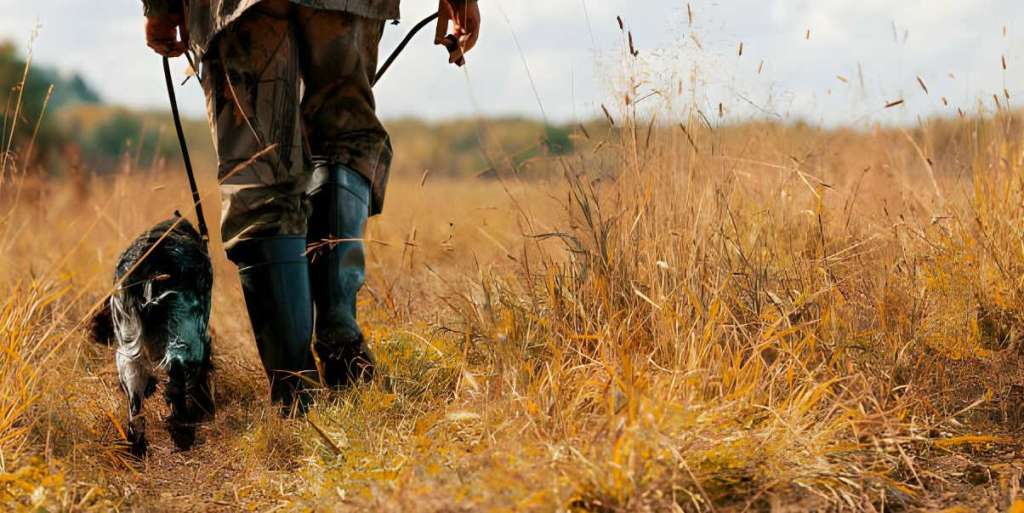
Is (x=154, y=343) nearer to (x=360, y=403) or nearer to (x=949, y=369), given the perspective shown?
(x=360, y=403)

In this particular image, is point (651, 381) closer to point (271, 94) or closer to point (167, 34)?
point (271, 94)

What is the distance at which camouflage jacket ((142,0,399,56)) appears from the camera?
2.47 meters

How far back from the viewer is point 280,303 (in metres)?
2.62

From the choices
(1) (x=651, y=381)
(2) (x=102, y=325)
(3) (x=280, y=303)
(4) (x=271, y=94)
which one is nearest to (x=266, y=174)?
(4) (x=271, y=94)

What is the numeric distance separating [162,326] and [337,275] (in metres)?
0.47

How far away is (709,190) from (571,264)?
0.41 metres

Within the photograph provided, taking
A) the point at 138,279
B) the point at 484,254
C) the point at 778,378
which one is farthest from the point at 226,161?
the point at 484,254

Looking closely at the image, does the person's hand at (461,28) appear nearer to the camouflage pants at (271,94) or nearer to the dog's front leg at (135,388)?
the camouflage pants at (271,94)

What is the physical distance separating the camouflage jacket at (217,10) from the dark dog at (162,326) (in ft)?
1.59

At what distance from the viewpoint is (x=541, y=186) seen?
9.30 ft

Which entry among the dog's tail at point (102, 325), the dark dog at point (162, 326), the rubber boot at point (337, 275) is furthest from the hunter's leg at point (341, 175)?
the dog's tail at point (102, 325)

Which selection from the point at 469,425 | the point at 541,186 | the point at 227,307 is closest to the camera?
the point at 469,425

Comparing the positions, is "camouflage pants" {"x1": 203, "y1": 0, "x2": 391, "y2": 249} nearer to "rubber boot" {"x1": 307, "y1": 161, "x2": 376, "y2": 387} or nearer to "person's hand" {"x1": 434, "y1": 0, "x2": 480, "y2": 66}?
"rubber boot" {"x1": 307, "y1": 161, "x2": 376, "y2": 387}

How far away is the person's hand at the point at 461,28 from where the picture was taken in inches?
110
